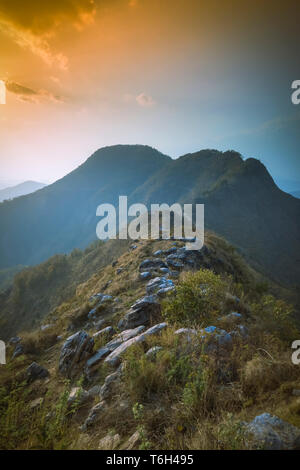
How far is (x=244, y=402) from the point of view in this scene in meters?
2.60

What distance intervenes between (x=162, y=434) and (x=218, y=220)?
7047cm

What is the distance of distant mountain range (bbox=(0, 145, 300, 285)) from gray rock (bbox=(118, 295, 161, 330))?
4517 centimetres

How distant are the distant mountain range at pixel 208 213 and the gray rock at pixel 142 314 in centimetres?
4517

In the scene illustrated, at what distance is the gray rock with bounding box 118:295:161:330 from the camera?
5.13 m

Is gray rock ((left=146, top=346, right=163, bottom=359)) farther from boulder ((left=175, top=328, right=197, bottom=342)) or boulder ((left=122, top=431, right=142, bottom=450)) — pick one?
boulder ((left=122, top=431, right=142, bottom=450))

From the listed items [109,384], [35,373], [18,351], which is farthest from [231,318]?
[18,351]

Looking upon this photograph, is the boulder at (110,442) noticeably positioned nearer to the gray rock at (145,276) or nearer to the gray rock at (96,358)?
the gray rock at (96,358)

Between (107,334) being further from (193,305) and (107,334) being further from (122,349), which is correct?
(193,305)

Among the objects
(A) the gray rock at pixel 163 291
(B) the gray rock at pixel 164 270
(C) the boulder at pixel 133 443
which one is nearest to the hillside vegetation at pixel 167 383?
(C) the boulder at pixel 133 443

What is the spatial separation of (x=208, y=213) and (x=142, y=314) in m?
67.6

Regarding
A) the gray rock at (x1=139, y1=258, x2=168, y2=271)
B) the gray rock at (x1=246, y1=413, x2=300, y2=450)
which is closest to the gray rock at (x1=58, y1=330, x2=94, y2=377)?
the gray rock at (x1=246, y1=413, x2=300, y2=450)

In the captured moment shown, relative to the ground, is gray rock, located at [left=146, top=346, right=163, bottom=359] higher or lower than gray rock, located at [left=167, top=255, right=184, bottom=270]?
lower
